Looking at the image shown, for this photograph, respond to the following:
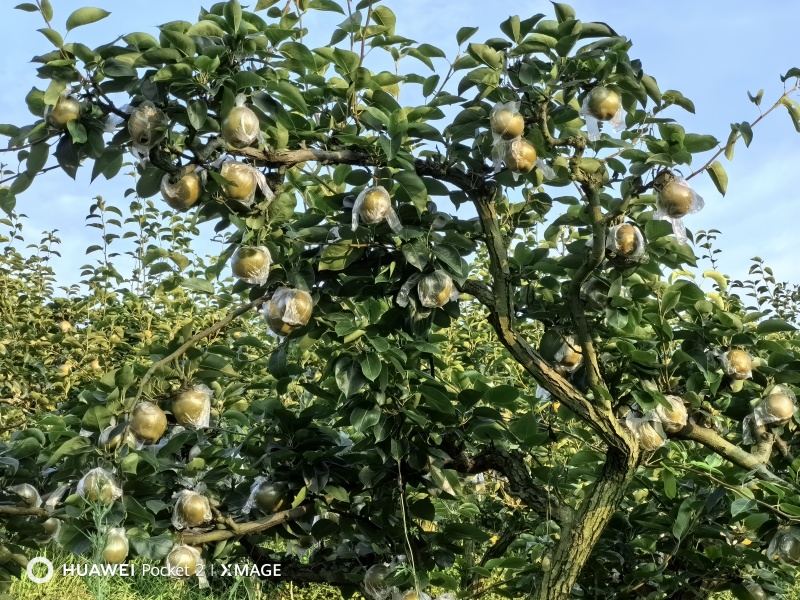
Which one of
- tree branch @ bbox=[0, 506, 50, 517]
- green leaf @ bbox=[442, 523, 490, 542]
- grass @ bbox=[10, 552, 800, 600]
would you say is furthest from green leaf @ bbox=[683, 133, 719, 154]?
grass @ bbox=[10, 552, 800, 600]

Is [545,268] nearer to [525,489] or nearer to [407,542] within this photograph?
[525,489]

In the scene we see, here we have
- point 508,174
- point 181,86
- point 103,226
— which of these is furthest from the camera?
point 103,226

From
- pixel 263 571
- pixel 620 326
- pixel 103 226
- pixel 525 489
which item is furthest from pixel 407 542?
pixel 103 226

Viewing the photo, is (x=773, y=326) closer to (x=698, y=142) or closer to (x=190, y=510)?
(x=698, y=142)

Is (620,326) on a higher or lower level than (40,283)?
lower

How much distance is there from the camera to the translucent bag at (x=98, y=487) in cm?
195

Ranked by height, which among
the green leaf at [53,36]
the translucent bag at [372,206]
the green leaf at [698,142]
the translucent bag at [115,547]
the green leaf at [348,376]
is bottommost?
the translucent bag at [115,547]

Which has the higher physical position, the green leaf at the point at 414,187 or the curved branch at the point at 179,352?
the green leaf at the point at 414,187

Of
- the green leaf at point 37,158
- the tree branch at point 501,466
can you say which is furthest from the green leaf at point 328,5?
the tree branch at point 501,466

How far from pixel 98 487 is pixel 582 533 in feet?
4.12

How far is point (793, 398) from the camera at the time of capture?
2395 millimetres

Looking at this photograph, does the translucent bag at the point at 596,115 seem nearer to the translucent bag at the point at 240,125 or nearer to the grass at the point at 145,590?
the translucent bag at the point at 240,125

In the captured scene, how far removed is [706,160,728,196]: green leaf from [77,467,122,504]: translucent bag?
1628 millimetres

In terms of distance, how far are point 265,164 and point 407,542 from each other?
108 cm
